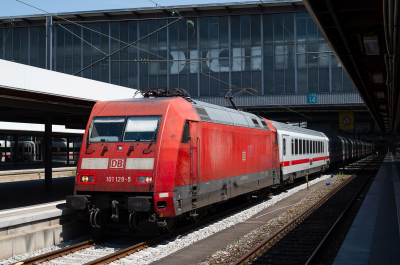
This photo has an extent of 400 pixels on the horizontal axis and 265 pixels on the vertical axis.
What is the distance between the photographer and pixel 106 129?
33.3 feet

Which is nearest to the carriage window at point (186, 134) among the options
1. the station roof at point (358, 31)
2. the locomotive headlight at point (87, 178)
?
the locomotive headlight at point (87, 178)

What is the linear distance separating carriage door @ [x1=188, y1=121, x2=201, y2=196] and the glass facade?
98.7 ft

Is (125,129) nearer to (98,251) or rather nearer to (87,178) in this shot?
(87,178)

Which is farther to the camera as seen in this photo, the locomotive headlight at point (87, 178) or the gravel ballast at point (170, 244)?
the locomotive headlight at point (87, 178)

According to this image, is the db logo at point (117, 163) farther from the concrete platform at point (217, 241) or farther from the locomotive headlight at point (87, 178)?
the concrete platform at point (217, 241)

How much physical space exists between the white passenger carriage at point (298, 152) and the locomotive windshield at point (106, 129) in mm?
10336

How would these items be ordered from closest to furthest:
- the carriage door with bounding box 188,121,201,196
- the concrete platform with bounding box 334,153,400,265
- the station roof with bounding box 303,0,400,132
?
1. the station roof with bounding box 303,0,400,132
2. the concrete platform with bounding box 334,153,400,265
3. the carriage door with bounding box 188,121,201,196

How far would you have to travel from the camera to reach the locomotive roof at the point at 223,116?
11.2 metres

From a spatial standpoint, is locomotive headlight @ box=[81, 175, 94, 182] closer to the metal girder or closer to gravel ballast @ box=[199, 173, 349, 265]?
gravel ballast @ box=[199, 173, 349, 265]

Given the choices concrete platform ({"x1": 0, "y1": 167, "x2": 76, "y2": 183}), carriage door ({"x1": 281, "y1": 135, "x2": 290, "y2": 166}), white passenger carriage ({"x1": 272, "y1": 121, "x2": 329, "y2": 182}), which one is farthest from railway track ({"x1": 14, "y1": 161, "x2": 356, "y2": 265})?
concrete platform ({"x1": 0, "y1": 167, "x2": 76, "y2": 183})

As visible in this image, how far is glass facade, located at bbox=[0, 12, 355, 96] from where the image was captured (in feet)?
131

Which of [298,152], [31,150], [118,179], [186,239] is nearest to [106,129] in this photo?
[118,179]

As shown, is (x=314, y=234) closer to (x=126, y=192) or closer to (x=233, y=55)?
(x=126, y=192)

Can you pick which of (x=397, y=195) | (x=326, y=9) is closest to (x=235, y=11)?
(x=397, y=195)
